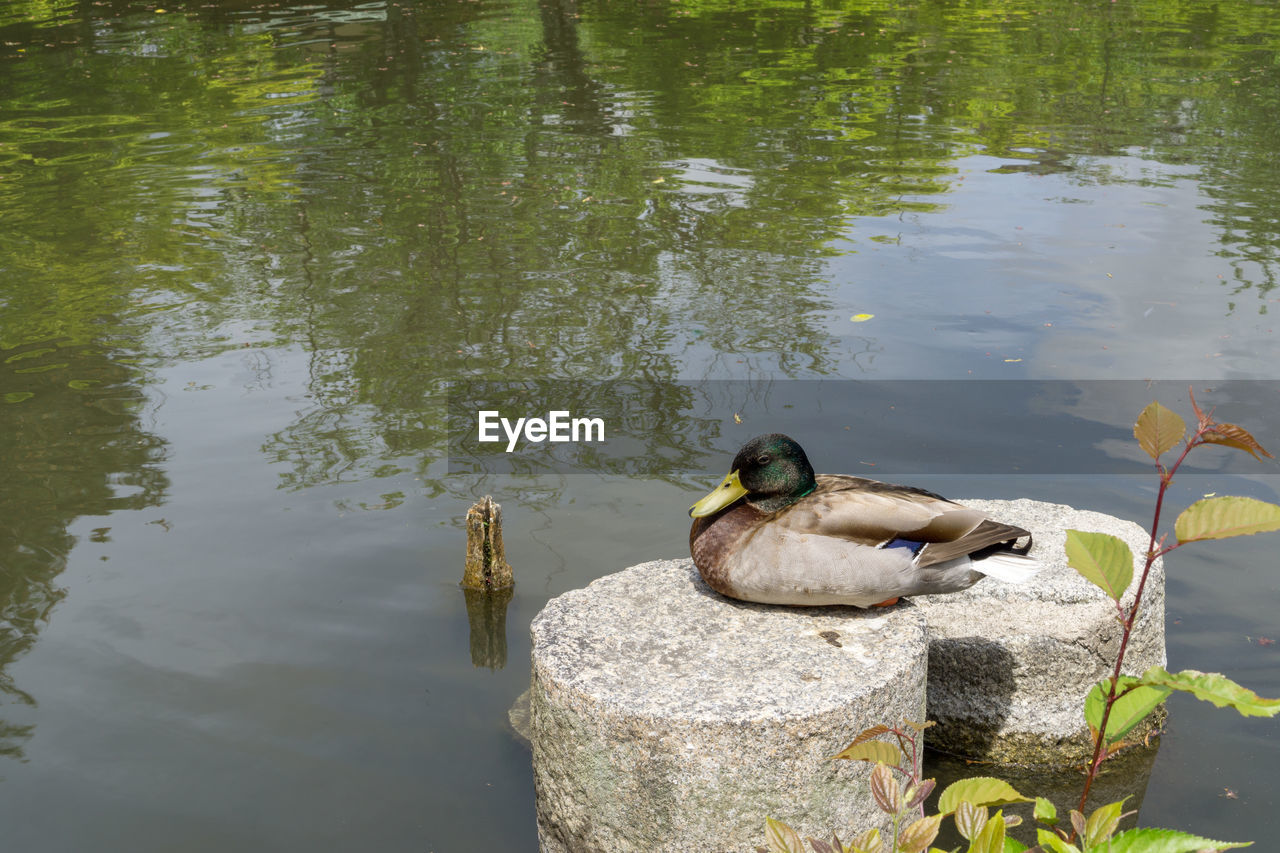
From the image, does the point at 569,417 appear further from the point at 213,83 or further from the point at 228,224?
the point at 213,83

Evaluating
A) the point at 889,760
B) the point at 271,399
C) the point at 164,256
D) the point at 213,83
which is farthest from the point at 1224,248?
the point at 213,83

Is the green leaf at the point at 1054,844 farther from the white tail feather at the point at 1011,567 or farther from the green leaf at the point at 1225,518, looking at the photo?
the white tail feather at the point at 1011,567

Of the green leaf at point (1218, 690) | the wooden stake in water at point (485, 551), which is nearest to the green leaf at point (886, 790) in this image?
the green leaf at point (1218, 690)

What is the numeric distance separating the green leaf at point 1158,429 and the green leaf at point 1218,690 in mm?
272

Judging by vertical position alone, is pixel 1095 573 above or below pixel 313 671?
above

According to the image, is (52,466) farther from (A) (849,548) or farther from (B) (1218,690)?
(B) (1218,690)

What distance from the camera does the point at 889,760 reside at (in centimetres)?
152

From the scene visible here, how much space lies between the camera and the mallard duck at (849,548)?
11.2 ft

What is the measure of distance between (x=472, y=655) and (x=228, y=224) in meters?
6.68

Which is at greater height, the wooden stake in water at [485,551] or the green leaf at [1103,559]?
the green leaf at [1103,559]

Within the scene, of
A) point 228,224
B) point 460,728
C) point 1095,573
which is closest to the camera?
point 1095,573

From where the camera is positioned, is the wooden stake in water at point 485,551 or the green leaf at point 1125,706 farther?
the wooden stake in water at point 485,551

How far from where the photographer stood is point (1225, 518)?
4.62ft

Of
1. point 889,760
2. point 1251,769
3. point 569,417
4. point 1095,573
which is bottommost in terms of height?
point 1251,769
